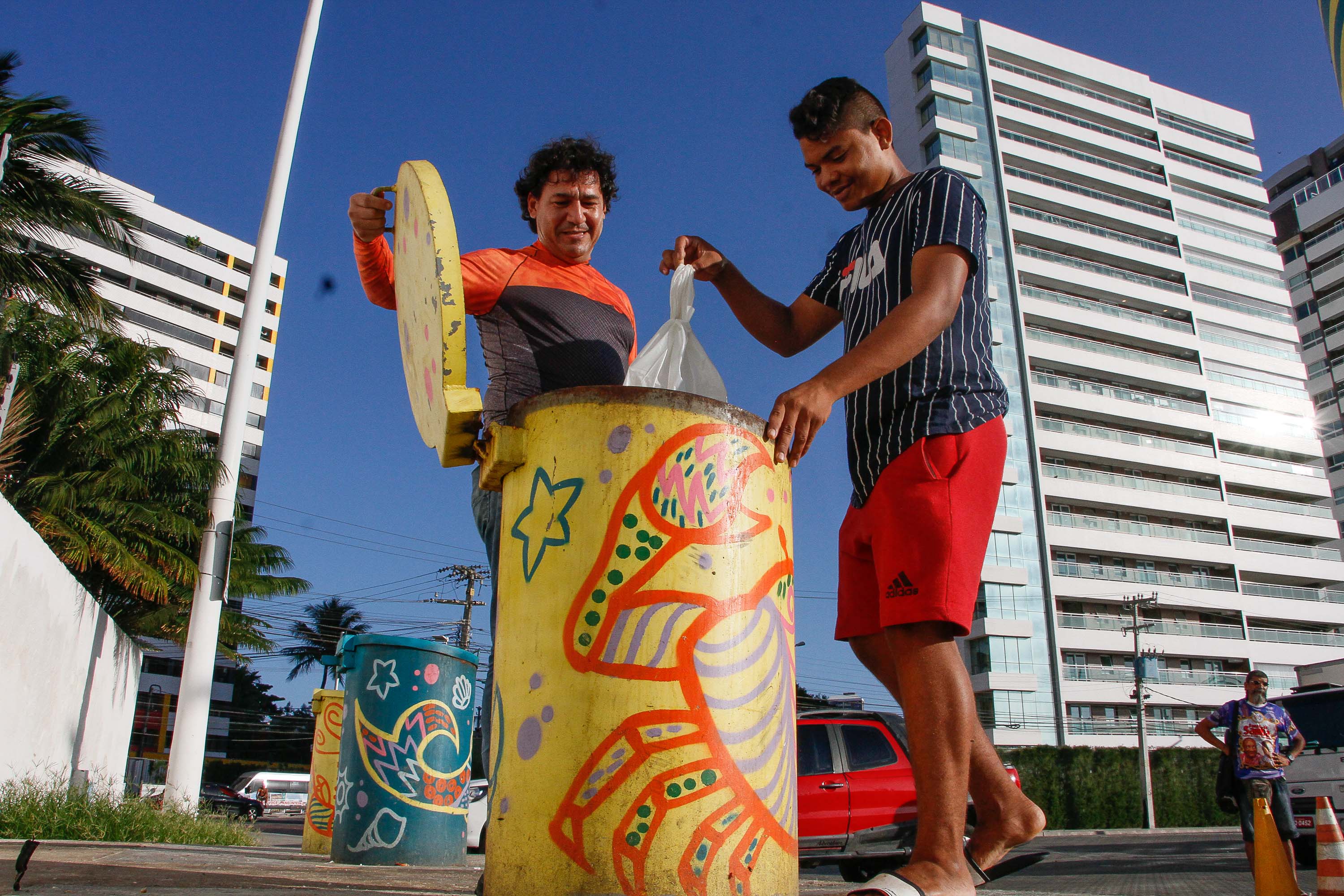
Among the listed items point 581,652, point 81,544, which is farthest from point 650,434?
point 81,544

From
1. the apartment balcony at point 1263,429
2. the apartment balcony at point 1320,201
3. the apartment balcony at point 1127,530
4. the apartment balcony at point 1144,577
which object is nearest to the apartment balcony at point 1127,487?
the apartment balcony at point 1127,530

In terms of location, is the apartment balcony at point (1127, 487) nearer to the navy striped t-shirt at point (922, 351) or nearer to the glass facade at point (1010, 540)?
the glass facade at point (1010, 540)

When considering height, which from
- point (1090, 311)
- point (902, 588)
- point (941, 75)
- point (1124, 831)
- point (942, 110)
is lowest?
point (1124, 831)

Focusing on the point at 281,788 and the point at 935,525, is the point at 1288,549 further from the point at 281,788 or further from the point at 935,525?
the point at 935,525

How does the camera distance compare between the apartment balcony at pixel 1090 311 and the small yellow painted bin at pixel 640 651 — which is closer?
the small yellow painted bin at pixel 640 651

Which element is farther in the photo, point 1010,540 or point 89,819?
point 1010,540

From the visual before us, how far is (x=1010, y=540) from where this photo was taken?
152 feet

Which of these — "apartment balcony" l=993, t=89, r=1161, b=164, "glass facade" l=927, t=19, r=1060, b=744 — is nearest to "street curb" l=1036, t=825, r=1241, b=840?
"glass facade" l=927, t=19, r=1060, b=744

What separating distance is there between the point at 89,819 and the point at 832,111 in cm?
638

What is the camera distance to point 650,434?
63.5 inches

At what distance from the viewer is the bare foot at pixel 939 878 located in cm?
152

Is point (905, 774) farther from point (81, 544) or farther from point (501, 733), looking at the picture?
point (81, 544)

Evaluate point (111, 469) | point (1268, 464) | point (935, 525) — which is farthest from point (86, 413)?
point (1268, 464)

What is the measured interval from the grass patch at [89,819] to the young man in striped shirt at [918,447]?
5.49 m
